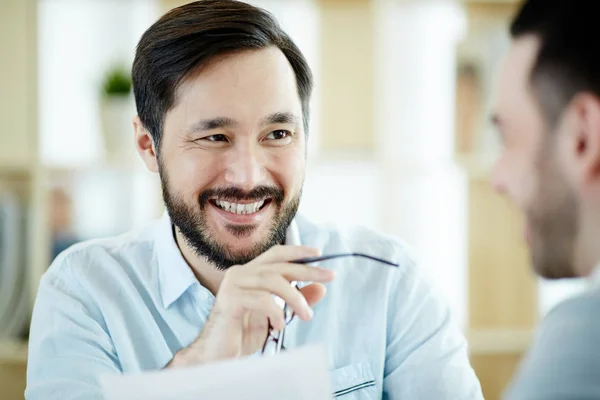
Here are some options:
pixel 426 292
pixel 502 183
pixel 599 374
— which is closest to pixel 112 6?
pixel 426 292

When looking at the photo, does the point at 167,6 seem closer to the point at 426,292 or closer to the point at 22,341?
the point at 22,341

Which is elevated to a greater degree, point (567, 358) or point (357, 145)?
point (357, 145)

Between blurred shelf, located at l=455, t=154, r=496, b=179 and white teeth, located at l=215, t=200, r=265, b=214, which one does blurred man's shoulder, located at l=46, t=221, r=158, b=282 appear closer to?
white teeth, located at l=215, t=200, r=265, b=214

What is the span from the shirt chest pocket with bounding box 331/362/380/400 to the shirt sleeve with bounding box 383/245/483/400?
0.13 ft

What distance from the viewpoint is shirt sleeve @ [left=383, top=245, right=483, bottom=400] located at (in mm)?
1356

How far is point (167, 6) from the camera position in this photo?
8.75 feet

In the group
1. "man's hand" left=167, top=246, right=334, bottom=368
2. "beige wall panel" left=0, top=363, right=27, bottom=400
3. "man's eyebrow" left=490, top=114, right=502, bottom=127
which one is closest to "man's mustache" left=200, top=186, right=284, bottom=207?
"man's hand" left=167, top=246, right=334, bottom=368

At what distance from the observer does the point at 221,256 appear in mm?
1474

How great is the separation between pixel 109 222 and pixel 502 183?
2.08m

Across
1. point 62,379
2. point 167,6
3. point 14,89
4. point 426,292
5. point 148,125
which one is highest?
point 167,6

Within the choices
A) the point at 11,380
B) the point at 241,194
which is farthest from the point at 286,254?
the point at 11,380

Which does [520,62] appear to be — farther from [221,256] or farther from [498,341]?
[498,341]

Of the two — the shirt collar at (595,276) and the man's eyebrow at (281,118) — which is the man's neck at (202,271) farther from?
the shirt collar at (595,276)

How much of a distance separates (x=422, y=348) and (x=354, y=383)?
146 mm
